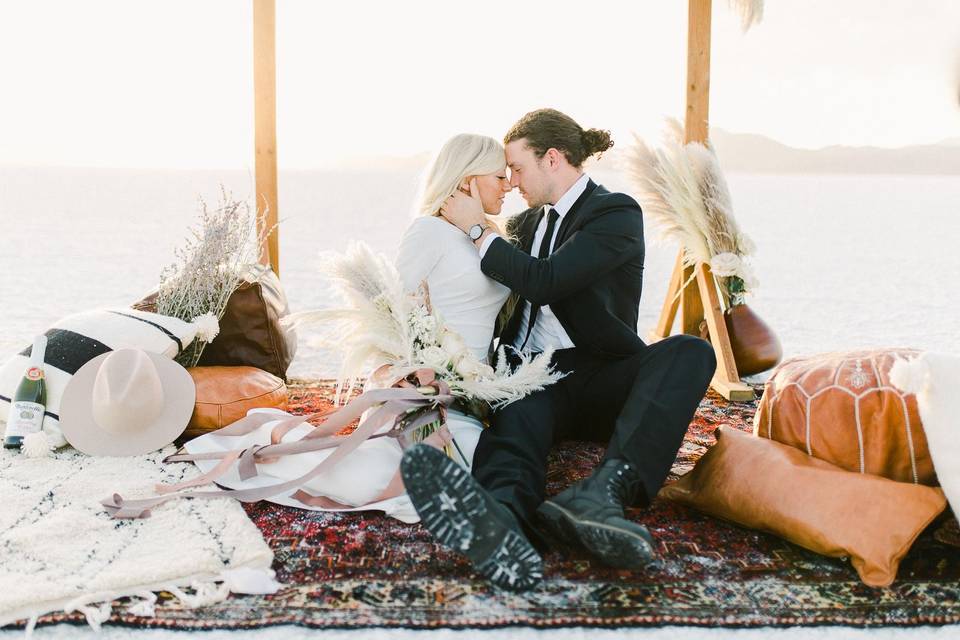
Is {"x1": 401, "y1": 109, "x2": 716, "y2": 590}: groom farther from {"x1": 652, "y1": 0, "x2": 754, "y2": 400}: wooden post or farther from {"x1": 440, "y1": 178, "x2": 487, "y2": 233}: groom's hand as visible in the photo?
{"x1": 652, "y1": 0, "x2": 754, "y2": 400}: wooden post

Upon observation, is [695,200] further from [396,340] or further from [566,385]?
[396,340]

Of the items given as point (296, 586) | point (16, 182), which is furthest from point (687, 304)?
point (16, 182)

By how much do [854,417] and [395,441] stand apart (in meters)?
1.26

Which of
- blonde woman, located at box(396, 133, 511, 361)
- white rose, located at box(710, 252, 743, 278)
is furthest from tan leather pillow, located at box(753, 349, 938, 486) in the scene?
white rose, located at box(710, 252, 743, 278)

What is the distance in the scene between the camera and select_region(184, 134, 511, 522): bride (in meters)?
2.30

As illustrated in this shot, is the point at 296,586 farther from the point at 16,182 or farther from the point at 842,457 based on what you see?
the point at 16,182

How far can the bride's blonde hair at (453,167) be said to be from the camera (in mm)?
2625

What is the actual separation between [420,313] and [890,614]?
139 centimetres

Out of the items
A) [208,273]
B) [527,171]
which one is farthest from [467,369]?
[208,273]

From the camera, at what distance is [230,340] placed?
10.7ft

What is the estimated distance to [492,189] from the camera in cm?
271

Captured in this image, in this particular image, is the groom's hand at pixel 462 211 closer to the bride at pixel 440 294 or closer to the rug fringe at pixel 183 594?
the bride at pixel 440 294

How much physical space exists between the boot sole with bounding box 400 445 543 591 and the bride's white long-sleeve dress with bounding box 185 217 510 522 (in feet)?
1.78

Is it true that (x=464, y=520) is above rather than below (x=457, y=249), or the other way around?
below
